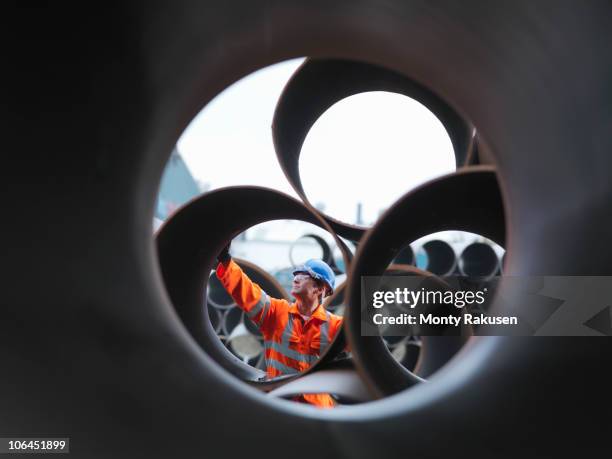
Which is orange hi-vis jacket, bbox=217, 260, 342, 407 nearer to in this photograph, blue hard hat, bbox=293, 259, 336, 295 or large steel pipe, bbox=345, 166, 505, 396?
blue hard hat, bbox=293, 259, 336, 295

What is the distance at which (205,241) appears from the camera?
1.84m

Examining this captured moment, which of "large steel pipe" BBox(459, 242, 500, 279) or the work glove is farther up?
"large steel pipe" BBox(459, 242, 500, 279)

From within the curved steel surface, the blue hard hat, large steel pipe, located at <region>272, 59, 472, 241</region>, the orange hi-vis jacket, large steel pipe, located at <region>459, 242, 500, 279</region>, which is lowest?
the curved steel surface

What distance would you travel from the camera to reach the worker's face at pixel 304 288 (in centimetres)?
205

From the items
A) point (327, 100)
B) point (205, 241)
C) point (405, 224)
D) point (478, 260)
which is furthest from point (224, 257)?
point (478, 260)

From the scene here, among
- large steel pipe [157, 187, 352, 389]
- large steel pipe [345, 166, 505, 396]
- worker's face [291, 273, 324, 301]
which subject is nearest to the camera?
large steel pipe [345, 166, 505, 396]

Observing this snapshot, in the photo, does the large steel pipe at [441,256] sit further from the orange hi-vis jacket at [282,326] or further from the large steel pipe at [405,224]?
the large steel pipe at [405,224]

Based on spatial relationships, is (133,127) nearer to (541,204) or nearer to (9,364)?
(9,364)

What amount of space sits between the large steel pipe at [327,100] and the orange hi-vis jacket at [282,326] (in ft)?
1.56

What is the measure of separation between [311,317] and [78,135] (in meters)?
1.54

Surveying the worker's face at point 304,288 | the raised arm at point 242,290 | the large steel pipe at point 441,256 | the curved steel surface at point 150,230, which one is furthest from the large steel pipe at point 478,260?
the curved steel surface at point 150,230

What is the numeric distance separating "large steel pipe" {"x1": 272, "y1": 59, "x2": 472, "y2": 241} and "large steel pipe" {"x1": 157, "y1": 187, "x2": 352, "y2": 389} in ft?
0.40

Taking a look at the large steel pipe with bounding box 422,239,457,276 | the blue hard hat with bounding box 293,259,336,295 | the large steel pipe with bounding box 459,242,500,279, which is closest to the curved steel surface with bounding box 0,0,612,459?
the blue hard hat with bounding box 293,259,336,295

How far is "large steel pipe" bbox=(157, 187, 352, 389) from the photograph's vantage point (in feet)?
5.38
